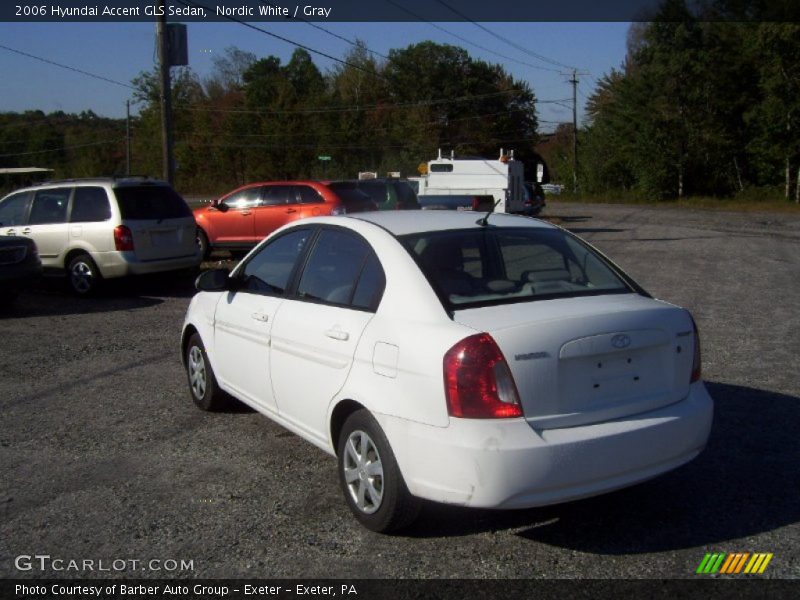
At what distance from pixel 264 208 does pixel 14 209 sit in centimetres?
515

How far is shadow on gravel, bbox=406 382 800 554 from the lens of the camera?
4.22m

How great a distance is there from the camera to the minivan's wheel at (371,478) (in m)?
4.05

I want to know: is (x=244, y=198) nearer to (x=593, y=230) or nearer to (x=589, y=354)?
(x=589, y=354)

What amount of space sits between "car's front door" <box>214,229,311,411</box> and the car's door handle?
0.74 meters

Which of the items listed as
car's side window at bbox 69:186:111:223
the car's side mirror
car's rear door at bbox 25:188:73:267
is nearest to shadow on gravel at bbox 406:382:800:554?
the car's side mirror

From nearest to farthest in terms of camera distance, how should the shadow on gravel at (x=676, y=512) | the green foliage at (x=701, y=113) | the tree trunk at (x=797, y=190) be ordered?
1. the shadow on gravel at (x=676, y=512)
2. the tree trunk at (x=797, y=190)
3. the green foliage at (x=701, y=113)

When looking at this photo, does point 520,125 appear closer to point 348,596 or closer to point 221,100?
point 221,100

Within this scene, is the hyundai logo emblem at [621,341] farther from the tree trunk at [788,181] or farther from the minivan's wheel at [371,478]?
the tree trunk at [788,181]

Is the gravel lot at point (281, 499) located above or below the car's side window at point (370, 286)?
below

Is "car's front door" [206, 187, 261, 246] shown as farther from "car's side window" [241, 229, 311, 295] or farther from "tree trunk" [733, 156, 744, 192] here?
"tree trunk" [733, 156, 744, 192]

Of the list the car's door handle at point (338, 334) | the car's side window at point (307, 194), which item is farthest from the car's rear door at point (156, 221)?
the car's door handle at point (338, 334)

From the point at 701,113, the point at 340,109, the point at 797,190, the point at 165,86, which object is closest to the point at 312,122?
the point at 340,109

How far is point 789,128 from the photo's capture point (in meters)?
51.6

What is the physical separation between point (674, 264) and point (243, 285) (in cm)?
1372
